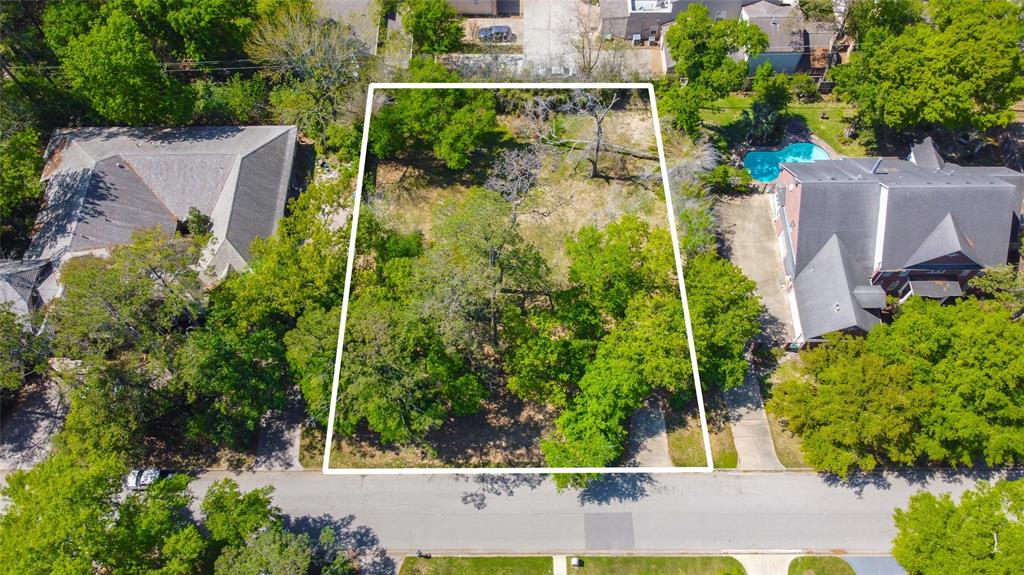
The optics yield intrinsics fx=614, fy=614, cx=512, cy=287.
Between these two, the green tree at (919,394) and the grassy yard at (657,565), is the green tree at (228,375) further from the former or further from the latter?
the green tree at (919,394)

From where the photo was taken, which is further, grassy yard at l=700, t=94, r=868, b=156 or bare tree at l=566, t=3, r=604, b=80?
grassy yard at l=700, t=94, r=868, b=156

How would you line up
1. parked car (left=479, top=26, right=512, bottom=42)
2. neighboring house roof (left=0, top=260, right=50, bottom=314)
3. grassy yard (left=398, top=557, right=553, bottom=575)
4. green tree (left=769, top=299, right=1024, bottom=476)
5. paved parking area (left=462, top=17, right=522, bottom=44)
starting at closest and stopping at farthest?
green tree (left=769, top=299, right=1024, bottom=476)
grassy yard (left=398, top=557, right=553, bottom=575)
neighboring house roof (left=0, top=260, right=50, bottom=314)
parked car (left=479, top=26, right=512, bottom=42)
paved parking area (left=462, top=17, right=522, bottom=44)

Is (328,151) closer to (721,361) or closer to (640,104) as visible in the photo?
(640,104)

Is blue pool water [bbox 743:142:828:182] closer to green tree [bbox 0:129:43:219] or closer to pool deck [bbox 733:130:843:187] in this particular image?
pool deck [bbox 733:130:843:187]

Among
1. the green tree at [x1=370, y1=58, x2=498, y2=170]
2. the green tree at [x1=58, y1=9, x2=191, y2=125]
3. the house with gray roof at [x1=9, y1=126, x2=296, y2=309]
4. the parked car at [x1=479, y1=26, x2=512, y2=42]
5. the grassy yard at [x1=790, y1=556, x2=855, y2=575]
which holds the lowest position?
the grassy yard at [x1=790, y1=556, x2=855, y2=575]

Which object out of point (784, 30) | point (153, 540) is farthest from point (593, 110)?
point (153, 540)

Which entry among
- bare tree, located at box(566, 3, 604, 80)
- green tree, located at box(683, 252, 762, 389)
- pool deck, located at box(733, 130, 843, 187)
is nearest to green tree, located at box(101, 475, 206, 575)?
green tree, located at box(683, 252, 762, 389)

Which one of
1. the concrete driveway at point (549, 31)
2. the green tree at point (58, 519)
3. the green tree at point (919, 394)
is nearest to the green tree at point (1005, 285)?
the green tree at point (919, 394)
